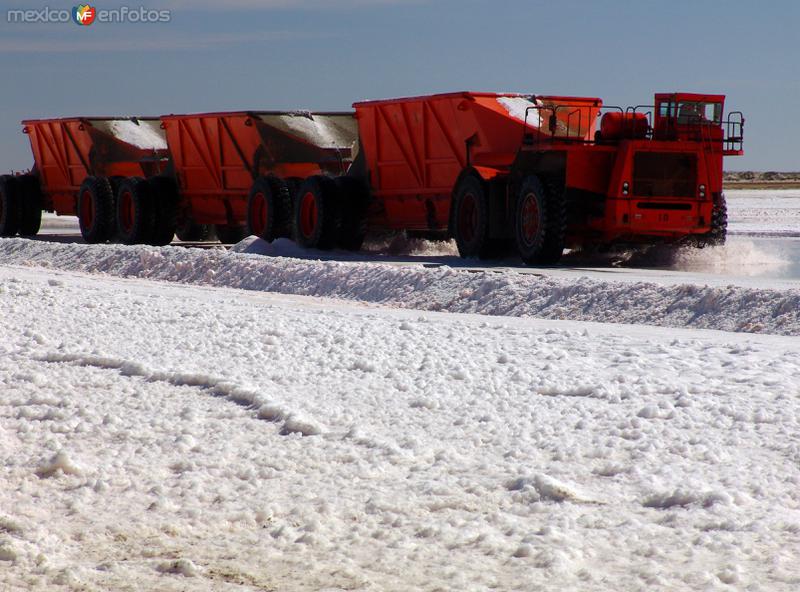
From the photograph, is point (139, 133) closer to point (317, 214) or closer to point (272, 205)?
point (272, 205)

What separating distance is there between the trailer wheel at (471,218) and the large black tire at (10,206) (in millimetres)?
13077

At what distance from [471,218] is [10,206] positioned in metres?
13.3

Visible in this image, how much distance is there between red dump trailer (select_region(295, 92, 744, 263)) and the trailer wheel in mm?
20

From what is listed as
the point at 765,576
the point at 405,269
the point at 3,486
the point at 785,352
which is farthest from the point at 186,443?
the point at 405,269

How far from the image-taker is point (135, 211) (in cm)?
2491

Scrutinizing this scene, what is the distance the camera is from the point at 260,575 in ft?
16.8

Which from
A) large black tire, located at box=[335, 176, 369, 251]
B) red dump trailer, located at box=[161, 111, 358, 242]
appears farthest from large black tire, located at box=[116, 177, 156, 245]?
large black tire, located at box=[335, 176, 369, 251]

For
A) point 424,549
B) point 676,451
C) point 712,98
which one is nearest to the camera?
point 424,549

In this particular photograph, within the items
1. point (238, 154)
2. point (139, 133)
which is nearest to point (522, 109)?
point (238, 154)

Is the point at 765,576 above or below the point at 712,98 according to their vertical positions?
below

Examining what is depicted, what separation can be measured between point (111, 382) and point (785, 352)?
4.65 meters

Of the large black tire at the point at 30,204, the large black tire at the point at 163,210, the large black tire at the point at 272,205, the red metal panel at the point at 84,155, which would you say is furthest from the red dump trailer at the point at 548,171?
the large black tire at the point at 30,204

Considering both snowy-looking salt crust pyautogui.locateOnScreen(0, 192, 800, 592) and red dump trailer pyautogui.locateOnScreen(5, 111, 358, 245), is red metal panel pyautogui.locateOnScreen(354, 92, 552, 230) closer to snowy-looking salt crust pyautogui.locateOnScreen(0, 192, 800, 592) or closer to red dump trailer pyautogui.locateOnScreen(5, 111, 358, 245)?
red dump trailer pyautogui.locateOnScreen(5, 111, 358, 245)

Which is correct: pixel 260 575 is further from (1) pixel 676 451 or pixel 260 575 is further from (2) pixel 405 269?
(2) pixel 405 269
